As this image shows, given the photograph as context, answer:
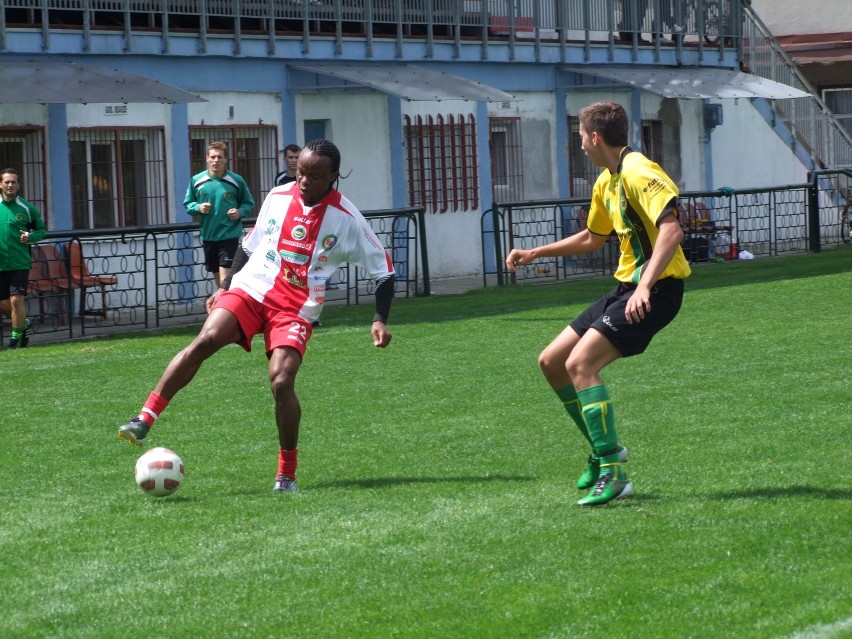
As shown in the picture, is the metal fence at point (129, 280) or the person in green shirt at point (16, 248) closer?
the person in green shirt at point (16, 248)

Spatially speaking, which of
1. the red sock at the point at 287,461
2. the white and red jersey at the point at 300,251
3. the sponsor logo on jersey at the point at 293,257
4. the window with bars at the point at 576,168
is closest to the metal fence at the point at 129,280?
the window with bars at the point at 576,168

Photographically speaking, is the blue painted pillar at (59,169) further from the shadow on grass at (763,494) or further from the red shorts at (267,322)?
the shadow on grass at (763,494)

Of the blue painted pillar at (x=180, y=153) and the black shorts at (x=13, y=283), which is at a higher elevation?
the blue painted pillar at (x=180, y=153)

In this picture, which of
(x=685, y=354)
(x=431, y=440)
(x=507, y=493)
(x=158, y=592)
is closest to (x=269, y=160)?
(x=685, y=354)

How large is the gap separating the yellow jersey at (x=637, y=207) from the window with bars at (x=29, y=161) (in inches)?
537

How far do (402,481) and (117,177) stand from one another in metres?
13.8

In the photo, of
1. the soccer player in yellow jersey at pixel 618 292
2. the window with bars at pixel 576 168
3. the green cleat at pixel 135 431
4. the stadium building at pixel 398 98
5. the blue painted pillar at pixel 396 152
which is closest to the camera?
the soccer player in yellow jersey at pixel 618 292

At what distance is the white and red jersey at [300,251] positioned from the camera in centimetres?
810

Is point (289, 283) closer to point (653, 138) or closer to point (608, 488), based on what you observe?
point (608, 488)

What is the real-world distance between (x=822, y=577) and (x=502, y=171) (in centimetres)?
2197

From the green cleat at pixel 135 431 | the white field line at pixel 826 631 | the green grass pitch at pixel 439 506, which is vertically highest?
the green cleat at pixel 135 431

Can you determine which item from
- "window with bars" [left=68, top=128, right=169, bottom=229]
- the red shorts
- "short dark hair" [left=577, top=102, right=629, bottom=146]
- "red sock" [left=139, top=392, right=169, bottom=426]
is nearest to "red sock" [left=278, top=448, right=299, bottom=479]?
the red shorts

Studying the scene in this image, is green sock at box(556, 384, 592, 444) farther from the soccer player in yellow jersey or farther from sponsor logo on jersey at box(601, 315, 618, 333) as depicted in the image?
sponsor logo on jersey at box(601, 315, 618, 333)

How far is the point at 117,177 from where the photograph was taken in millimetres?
20906
